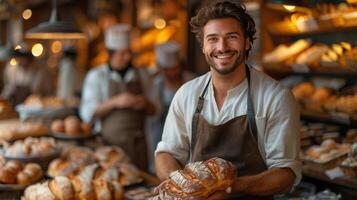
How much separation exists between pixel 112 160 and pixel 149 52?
3.30 m

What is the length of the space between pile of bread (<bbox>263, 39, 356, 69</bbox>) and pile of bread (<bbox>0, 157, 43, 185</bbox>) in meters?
2.07

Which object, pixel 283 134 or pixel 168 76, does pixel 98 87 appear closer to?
pixel 168 76

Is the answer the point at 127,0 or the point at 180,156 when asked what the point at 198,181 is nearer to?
the point at 180,156

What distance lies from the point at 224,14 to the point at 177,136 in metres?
0.62

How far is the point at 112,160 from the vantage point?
294 cm

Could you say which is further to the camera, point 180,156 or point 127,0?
point 127,0

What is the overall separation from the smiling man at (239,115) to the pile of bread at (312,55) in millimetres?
1198

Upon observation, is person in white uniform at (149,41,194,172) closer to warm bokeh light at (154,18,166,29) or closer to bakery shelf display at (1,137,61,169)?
warm bokeh light at (154,18,166,29)

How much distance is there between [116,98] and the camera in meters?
3.73

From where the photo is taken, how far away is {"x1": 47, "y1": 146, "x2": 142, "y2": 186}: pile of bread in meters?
2.54

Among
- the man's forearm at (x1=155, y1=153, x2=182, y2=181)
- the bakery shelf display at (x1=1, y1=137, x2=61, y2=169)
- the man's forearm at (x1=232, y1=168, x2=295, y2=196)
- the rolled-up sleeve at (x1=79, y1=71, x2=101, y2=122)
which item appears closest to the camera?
the man's forearm at (x1=232, y1=168, x2=295, y2=196)

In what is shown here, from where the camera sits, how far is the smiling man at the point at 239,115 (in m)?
1.80

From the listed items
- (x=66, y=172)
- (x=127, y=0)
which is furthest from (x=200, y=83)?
(x=127, y=0)

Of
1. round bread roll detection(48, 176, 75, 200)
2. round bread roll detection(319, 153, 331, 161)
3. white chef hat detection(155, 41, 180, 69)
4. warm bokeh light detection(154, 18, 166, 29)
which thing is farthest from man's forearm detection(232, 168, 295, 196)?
warm bokeh light detection(154, 18, 166, 29)
